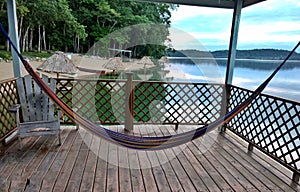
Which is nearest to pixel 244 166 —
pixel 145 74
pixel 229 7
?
pixel 229 7

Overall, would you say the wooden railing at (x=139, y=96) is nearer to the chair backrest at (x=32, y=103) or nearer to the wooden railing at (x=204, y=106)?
the wooden railing at (x=204, y=106)

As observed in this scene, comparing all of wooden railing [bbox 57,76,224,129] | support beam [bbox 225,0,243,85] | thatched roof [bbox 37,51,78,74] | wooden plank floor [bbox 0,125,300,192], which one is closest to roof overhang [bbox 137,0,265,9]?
support beam [bbox 225,0,243,85]

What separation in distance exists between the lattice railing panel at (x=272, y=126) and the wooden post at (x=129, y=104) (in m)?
1.50

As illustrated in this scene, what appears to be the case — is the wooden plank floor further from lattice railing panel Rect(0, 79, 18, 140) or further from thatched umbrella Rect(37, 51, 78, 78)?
thatched umbrella Rect(37, 51, 78, 78)

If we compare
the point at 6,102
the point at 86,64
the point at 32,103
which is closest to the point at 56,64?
the point at 6,102

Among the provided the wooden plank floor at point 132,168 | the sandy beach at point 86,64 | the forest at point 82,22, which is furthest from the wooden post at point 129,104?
the forest at point 82,22

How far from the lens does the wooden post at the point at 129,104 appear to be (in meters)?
2.92

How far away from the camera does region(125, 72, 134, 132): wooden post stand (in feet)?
9.57

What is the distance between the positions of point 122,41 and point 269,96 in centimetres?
1197

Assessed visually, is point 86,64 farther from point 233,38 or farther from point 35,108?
point 233,38

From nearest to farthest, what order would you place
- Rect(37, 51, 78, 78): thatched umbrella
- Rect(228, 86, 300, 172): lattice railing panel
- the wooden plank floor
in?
the wooden plank floor → Rect(228, 86, 300, 172): lattice railing panel → Rect(37, 51, 78, 78): thatched umbrella

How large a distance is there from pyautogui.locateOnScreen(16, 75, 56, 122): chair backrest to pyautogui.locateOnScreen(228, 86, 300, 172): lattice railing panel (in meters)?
2.51

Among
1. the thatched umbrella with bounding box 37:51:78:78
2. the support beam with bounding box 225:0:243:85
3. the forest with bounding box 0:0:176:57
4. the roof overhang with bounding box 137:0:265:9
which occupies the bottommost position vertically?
the thatched umbrella with bounding box 37:51:78:78

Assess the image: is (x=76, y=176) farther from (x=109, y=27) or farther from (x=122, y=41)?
(x=109, y=27)
